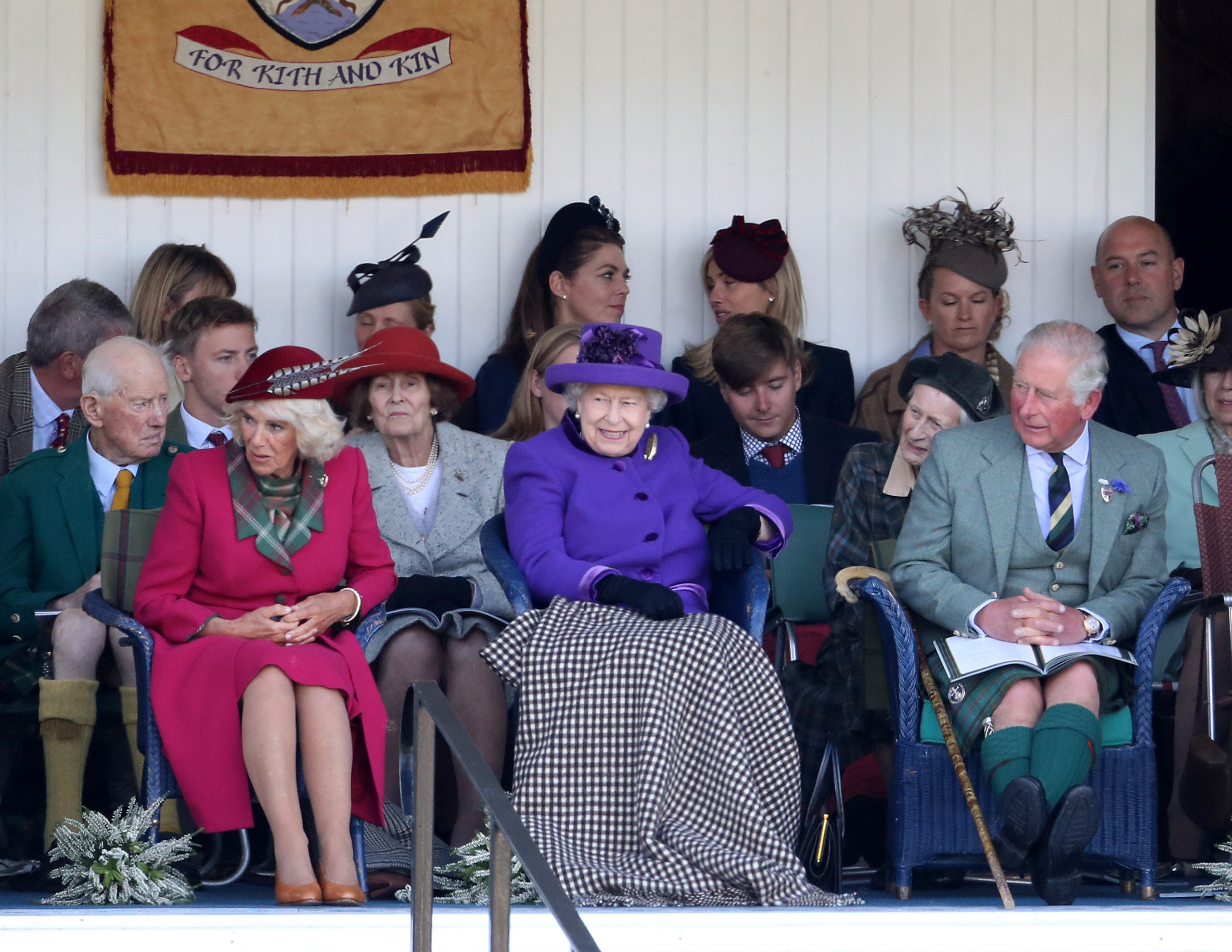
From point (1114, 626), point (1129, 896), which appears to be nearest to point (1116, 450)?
point (1114, 626)

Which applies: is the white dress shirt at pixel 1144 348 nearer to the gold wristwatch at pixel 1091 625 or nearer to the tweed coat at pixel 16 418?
the gold wristwatch at pixel 1091 625

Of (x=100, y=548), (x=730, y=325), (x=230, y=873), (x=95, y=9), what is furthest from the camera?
(x=95, y=9)

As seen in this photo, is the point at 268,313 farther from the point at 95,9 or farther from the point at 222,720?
the point at 222,720

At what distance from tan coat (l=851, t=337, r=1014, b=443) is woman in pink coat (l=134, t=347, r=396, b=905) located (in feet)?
7.25

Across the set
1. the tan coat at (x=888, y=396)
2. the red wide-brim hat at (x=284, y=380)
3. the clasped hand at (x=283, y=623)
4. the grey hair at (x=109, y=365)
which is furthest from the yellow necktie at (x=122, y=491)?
the tan coat at (x=888, y=396)

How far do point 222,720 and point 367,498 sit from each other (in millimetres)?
691

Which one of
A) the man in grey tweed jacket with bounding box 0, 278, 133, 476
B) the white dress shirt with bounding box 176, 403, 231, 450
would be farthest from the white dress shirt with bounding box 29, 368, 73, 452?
the white dress shirt with bounding box 176, 403, 231, 450

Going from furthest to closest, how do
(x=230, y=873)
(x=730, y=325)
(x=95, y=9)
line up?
(x=95, y=9)
(x=730, y=325)
(x=230, y=873)

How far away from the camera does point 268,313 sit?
6.13m

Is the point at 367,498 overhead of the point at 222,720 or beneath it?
overhead

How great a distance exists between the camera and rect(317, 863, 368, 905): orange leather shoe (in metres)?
3.66

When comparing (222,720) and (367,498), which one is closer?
(222,720)

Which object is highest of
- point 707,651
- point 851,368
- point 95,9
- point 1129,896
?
point 95,9

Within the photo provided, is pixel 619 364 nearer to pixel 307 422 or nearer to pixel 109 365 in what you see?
pixel 307 422
